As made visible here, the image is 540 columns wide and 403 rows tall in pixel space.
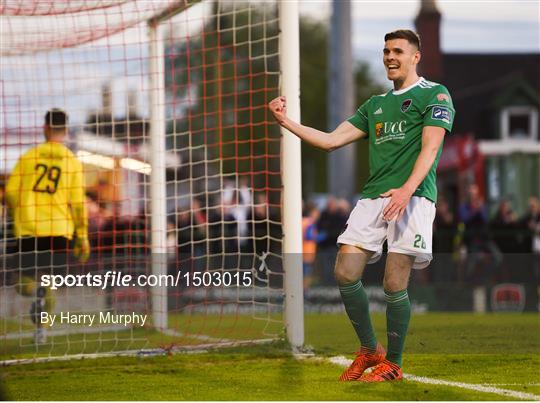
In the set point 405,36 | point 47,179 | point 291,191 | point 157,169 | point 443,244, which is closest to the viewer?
point 405,36

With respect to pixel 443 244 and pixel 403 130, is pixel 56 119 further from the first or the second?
pixel 443 244

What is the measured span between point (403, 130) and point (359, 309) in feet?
3.79

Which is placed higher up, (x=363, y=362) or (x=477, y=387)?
(x=363, y=362)

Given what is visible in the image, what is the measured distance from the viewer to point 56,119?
414 inches

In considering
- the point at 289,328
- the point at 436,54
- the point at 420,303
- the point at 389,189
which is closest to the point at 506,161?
the point at 420,303

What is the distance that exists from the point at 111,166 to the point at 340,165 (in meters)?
9.83

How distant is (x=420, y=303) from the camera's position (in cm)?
1766

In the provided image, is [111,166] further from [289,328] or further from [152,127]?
[289,328]

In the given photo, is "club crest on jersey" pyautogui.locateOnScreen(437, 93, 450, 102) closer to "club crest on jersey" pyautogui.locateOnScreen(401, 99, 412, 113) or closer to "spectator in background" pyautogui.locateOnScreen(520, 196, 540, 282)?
"club crest on jersey" pyautogui.locateOnScreen(401, 99, 412, 113)

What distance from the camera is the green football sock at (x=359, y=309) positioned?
7.36 meters

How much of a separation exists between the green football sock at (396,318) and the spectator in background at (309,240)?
32.8 feet

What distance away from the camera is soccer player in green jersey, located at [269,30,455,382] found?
23.1 ft

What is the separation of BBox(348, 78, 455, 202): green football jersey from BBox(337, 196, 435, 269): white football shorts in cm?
7

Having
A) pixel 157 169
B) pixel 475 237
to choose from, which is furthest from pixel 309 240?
pixel 157 169
